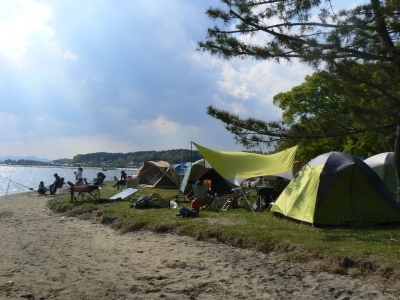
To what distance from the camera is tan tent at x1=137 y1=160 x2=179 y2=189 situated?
2323 centimetres

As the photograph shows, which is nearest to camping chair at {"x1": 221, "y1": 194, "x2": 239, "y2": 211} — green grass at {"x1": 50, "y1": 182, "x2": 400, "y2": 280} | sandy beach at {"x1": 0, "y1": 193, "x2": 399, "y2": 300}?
green grass at {"x1": 50, "y1": 182, "x2": 400, "y2": 280}

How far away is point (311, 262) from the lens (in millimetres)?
6020

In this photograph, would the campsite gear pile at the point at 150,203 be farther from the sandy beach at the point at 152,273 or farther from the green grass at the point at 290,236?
the sandy beach at the point at 152,273

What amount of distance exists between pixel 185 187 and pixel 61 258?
391 inches

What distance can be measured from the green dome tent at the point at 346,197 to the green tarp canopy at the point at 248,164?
11.2 feet

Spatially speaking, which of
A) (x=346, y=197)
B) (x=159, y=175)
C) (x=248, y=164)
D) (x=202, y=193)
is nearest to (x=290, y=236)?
(x=346, y=197)

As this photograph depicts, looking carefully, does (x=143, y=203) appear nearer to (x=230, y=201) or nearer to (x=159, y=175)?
(x=230, y=201)

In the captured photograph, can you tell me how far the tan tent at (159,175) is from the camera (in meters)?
23.2

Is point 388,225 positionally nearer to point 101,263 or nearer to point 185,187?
point 101,263

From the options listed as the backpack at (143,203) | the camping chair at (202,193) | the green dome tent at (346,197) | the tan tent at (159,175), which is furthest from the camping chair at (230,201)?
the tan tent at (159,175)

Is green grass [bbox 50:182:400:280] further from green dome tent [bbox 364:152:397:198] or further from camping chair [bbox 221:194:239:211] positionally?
green dome tent [bbox 364:152:397:198]

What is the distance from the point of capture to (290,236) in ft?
24.2

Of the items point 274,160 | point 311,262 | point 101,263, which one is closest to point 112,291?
point 101,263

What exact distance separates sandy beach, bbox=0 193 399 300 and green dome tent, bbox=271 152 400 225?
257 cm
